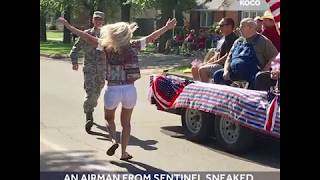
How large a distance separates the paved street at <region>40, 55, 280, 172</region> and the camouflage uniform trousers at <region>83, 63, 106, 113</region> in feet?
1.21

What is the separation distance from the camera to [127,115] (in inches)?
247

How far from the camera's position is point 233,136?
6.79 metres

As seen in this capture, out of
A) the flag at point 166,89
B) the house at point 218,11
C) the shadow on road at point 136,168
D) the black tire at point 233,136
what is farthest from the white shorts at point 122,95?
the house at point 218,11

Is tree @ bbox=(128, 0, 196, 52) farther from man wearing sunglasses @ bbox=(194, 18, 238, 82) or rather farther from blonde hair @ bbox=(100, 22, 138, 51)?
blonde hair @ bbox=(100, 22, 138, 51)

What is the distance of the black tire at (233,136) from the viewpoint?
664 centimetres

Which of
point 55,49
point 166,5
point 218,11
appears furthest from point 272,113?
point 218,11

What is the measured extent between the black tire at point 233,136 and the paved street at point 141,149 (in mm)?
104

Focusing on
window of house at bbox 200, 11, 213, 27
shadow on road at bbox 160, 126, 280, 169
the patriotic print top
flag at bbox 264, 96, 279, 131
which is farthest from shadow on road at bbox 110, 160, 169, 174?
window of house at bbox 200, 11, 213, 27

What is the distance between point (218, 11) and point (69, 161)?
24.8 m

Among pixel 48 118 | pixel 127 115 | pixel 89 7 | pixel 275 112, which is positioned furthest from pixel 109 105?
pixel 89 7

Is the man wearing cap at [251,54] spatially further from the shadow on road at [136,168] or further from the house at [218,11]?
the house at [218,11]

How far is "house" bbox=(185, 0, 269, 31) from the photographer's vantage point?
45.2ft

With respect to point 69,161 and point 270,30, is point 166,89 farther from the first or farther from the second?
point 69,161
